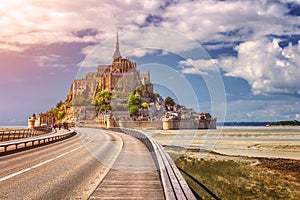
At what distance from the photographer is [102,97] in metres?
191

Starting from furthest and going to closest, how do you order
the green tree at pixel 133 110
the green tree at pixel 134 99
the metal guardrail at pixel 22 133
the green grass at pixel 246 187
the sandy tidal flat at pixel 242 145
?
the green tree at pixel 134 99, the green tree at pixel 133 110, the metal guardrail at pixel 22 133, the sandy tidal flat at pixel 242 145, the green grass at pixel 246 187

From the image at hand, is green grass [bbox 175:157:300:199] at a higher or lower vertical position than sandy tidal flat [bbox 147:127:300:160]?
higher

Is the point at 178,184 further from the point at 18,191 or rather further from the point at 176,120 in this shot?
the point at 176,120

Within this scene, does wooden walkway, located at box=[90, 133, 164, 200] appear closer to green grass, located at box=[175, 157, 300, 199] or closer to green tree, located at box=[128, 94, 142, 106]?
green grass, located at box=[175, 157, 300, 199]

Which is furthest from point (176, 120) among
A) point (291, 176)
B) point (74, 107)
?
point (291, 176)

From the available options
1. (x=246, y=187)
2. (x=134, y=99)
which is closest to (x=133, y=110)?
(x=134, y=99)

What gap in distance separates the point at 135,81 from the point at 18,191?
629 ft

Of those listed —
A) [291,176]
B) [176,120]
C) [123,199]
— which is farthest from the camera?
[176,120]

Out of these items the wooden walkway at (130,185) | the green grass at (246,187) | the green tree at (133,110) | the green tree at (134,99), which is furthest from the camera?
the green tree at (134,99)

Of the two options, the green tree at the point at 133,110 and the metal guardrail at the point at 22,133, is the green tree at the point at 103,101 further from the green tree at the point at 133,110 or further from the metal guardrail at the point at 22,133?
the metal guardrail at the point at 22,133

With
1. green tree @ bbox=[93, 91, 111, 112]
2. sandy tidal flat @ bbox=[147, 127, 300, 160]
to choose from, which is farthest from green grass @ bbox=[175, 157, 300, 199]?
green tree @ bbox=[93, 91, 111, 112]

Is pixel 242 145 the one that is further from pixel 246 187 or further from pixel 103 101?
pixel 103 101

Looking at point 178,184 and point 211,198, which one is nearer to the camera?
point 178,184

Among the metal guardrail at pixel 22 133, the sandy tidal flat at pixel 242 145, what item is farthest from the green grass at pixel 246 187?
the metal guardrail at pixel 22 133
